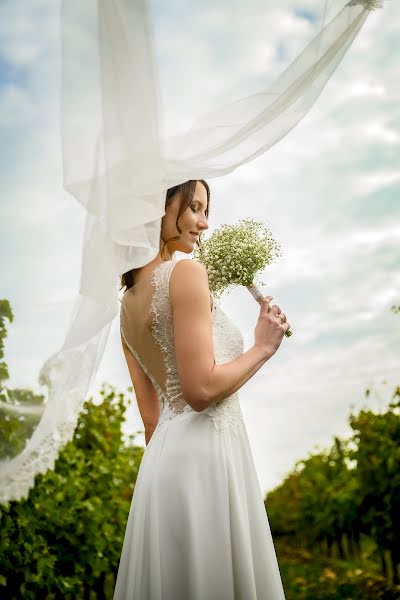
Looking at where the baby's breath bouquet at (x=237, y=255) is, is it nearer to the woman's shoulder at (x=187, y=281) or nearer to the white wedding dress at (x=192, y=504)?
the white wedding dress at (x=192, y=504)

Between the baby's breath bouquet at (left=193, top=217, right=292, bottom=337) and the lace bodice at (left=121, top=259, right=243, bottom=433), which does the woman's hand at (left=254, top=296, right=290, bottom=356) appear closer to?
the lace bodice at (left=121, top=259, right=243, bottom=433)

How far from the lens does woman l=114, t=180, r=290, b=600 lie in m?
2.48

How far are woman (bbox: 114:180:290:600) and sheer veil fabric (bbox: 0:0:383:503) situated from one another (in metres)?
0.22

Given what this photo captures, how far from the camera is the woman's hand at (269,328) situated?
264cm

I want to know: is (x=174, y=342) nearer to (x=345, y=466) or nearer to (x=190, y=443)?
(x=190, y=443)

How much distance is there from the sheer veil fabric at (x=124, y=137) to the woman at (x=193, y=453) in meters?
0.22

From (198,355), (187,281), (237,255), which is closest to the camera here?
(198,355)

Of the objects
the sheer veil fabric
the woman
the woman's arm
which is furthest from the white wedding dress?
the sheer veil fabric

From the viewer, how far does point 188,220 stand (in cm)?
287

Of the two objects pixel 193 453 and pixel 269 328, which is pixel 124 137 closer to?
pixel 269 328

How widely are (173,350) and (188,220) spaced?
22.7 inches

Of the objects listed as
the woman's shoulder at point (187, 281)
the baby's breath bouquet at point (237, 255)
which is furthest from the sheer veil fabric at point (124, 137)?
the baby's breath bouquet at point (237, 255)

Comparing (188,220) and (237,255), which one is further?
(237,255)

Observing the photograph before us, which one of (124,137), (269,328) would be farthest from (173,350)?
(124,137)
